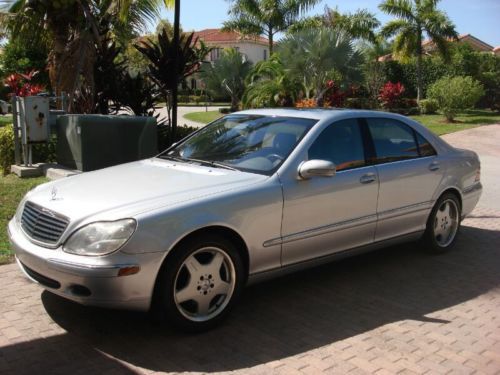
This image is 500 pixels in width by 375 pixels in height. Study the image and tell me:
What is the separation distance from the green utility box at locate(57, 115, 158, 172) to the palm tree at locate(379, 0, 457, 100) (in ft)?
71.1

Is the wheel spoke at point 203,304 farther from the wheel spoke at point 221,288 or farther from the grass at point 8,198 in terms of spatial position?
the grass at point 8,198

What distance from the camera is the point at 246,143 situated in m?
5.02

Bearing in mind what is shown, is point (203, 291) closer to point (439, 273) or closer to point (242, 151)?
point (242, 151)

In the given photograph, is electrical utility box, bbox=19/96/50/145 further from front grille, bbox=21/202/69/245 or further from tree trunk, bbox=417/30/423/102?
tree trunk, bbox=417/30/423/102

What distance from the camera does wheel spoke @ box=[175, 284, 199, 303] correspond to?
12.9ft

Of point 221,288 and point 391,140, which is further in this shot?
point 391,140

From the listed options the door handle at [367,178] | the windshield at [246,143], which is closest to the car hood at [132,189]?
the windshield at [246,143]

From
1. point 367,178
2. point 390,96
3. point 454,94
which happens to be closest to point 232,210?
point 367,178

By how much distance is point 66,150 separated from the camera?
983cm

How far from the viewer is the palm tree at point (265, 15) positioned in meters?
34.9

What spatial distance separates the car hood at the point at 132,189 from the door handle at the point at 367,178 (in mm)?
1109

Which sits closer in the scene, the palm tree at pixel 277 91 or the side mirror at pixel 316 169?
the side mirror at pixel 316 169

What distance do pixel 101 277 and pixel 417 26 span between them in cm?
2761

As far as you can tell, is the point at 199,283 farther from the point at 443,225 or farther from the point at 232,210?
the point at 443,225
